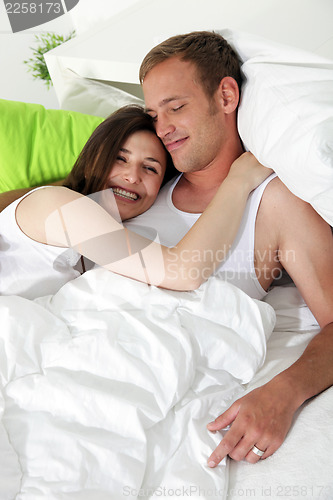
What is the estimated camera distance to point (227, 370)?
1062 mm

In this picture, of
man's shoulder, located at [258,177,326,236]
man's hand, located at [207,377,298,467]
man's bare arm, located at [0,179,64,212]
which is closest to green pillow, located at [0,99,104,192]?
man's bare arm, located at [0,179,64,212]

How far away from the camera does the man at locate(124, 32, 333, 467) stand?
96 centimetres

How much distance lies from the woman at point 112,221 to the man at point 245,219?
7 centimetres

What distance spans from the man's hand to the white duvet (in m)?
0.03

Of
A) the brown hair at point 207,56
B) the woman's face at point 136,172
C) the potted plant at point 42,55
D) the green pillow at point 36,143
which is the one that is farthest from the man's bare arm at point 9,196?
the potted plant at point 42,55

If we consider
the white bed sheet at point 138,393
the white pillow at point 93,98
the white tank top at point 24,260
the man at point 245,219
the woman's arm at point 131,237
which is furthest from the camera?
the white pillow at point 93,98

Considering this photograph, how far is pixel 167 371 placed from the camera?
0.98 m

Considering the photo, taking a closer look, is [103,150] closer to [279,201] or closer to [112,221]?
[112,221]

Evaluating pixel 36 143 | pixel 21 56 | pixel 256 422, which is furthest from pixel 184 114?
pixel 21 56

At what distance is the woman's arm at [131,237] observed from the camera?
115cm

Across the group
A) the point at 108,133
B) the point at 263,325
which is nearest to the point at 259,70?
the point at 108,133

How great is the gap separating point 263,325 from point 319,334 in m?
0.14

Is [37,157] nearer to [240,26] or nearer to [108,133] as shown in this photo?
[108,133]

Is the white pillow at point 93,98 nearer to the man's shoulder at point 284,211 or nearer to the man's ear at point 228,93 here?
the man's ear at point 228,93
